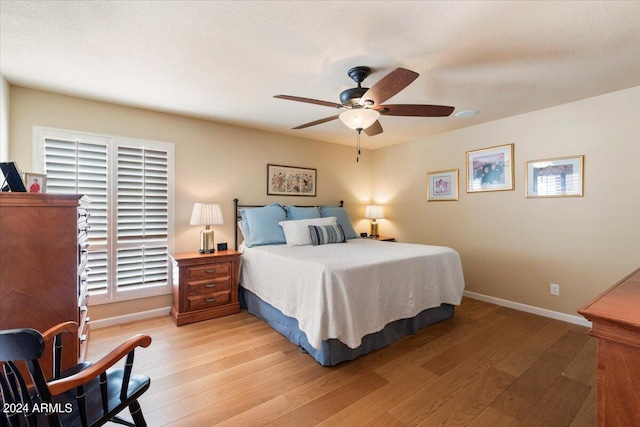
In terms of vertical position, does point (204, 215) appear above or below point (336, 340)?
above

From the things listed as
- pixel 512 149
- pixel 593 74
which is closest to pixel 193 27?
pixel 593 74

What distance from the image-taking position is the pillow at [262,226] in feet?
11.6

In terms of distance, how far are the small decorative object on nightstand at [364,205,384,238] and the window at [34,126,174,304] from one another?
10.5 ft

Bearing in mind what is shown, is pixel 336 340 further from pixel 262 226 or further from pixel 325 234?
pixel 262 226

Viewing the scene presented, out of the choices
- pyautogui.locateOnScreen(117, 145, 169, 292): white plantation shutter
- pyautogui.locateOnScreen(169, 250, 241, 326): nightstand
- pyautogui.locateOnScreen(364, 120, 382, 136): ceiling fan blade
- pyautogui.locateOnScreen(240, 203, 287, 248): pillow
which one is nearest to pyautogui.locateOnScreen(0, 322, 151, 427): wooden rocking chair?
pyautogui.locateOnScreen(169, 250, 241, 326): nightstand

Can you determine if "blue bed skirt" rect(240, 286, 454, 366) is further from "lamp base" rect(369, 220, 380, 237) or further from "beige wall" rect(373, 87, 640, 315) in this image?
A: "lamp base" rect(369, 220, 380, 237)

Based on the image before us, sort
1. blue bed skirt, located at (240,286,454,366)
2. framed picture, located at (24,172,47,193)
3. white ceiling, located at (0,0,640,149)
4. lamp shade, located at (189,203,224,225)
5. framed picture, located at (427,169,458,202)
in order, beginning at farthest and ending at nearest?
1. framed picture, located at (427,169,458,202)
2. lamp shade, located at (189,203,224,225)
3. blue bed skirt, located at (240,286,454,366)
4. framed picture, located at (24,172,47,193)
5. white ceiling, located at (0,0,640,149)

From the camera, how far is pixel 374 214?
5.04 metres

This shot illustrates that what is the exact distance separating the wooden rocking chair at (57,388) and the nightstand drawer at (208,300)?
166cm

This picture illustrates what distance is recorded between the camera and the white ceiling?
1.66 m

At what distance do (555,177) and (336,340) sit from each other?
309cm

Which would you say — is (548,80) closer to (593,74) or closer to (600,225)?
(593,74)

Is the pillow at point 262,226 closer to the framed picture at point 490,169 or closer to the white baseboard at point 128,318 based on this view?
the white baseboard at point 128,318

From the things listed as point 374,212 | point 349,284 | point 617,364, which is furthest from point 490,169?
point 617,364
